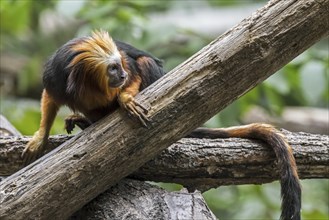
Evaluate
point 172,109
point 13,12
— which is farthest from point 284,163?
point 13,12

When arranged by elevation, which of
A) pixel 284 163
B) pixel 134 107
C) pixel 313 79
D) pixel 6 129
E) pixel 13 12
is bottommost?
pixel 284 163

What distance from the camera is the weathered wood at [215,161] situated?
267 cm

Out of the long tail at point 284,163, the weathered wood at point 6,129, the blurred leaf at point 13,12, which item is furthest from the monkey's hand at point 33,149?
the blurred leaf at point 13,12

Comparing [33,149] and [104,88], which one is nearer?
[104,88]

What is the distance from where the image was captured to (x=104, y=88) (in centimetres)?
252

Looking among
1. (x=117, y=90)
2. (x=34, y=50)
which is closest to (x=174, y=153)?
(x=117, y=90)

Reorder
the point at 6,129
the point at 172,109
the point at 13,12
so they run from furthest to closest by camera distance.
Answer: the point at 13,12
the point at 6,129
the point at 172,109

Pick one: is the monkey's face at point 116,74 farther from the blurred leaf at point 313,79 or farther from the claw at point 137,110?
the blurred leaf at point 313,79

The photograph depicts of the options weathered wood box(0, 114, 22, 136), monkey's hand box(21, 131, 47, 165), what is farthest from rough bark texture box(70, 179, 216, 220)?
weathered wood box(0, 114, 22, 136)

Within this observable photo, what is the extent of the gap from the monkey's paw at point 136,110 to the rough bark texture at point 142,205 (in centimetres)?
32

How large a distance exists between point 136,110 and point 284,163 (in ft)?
2.07

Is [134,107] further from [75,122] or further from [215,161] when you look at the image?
[75,122]

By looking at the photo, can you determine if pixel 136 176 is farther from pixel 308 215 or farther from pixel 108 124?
pixel 308 215

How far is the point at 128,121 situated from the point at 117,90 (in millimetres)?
155
